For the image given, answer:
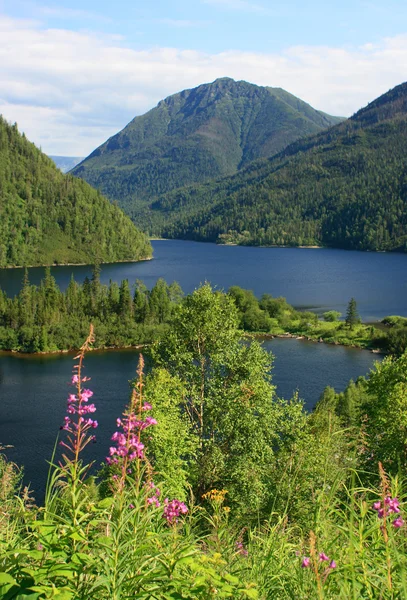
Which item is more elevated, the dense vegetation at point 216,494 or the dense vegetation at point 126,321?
the dense vegetation at point 216,494

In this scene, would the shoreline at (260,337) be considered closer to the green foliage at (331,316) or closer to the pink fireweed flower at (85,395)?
the green foliage at (331,316)

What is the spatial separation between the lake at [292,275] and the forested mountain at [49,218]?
9216 millimetres

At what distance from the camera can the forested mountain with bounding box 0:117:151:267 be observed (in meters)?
155

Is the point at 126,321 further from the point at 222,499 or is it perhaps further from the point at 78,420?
the point at 78,420

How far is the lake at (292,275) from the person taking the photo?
9506 cm

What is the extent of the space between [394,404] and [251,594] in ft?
55.6

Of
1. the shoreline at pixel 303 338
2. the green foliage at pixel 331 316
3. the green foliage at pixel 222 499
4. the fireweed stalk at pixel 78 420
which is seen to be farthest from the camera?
the green foliage at pixel 331 316

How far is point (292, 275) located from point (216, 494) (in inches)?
4785

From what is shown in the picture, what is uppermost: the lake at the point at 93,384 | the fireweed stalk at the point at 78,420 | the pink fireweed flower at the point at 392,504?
the fireweed stalk at the point at 78,420

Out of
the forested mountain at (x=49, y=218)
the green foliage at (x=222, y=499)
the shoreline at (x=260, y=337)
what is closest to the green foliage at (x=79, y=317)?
the shoreline at (x=260, y=337)

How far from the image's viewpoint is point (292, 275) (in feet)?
411

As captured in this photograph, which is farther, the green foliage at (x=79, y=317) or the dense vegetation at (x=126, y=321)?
the green foliage at (x=79, y=317)

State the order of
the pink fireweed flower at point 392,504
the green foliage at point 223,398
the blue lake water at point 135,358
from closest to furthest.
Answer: the pink fireweed flower at point 392,504, the green foliage at point 223,398, the blue lake water at point 135,358

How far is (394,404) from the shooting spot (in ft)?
60.7
